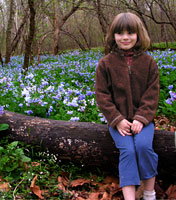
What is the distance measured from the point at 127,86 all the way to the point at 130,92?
0.18 ft

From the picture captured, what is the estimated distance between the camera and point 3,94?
3811 mm

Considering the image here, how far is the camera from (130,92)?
2055 mm

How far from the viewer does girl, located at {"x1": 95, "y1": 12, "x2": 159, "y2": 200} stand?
187cm

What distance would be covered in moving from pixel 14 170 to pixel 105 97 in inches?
39.8

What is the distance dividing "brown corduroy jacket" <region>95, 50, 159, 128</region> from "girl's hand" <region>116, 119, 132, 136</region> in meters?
0.06

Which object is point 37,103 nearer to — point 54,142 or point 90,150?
point 54,142

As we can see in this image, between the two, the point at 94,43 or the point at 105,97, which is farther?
the point at 94,43

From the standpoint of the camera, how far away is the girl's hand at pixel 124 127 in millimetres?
1944

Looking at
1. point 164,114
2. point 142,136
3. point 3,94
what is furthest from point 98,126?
point 3,94

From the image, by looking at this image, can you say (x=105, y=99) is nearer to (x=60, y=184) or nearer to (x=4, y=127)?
(x=60, y=184)

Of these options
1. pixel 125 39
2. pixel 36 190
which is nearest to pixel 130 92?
pixel 125 39

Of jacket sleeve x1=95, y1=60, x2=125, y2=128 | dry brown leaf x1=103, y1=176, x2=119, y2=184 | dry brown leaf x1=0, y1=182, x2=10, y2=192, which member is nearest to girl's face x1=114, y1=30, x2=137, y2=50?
jacket sleeve x1=95, y1=60, x2=125, y2=128

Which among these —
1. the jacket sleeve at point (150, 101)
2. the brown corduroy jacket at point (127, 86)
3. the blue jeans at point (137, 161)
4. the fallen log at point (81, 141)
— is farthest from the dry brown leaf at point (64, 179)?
the jacket sleeve at point (150, 101)

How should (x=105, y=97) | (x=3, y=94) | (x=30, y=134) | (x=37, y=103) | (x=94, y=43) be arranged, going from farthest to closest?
(x=94, y=43) < (x=3, y=94) < (x=37, y=103) < (x=30, y=134) < (x=105, y=97)
